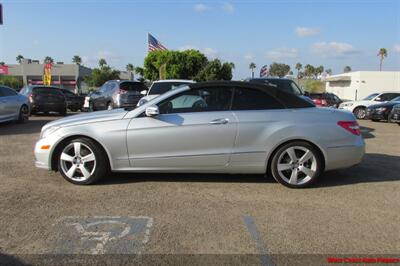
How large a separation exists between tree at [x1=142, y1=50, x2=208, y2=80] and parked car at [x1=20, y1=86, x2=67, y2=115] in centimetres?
3312

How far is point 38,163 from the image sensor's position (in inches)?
248

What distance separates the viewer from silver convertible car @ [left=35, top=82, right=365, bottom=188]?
6.04 meters

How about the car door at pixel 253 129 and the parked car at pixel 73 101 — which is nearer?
the car door at pixel 253 129

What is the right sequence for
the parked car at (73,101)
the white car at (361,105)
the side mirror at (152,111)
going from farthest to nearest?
the parked car at (73,101)
the white car at (361,105)
the side mirror at (152,111)

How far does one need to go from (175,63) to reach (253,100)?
48.1 m

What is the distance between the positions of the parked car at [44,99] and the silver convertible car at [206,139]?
12925mm

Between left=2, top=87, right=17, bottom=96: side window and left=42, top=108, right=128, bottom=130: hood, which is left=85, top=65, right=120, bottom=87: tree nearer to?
left=2, top=87, right=17, bottom=96: side window

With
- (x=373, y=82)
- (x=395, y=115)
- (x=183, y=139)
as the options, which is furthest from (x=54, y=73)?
(x=183, y=139)

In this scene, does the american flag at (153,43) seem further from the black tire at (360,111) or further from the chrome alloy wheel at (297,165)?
the chrome alloy wheel at (297,165)

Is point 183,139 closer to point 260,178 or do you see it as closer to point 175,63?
point 260,178

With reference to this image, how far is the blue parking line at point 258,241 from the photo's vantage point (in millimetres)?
3766

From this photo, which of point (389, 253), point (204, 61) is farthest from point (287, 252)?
point (204, 61)

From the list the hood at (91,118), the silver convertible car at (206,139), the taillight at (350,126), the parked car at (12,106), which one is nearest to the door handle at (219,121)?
the silver convertible car at (206,139)

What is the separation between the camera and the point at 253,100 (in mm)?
6246
